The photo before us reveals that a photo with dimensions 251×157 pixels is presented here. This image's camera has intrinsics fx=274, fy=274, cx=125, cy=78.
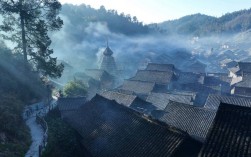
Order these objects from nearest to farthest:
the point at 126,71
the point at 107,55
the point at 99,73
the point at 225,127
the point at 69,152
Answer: the point at 225,127, the point at 69,152, the point at 99,73, the point at 107,55, the point at 126,71

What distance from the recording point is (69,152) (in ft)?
62.1

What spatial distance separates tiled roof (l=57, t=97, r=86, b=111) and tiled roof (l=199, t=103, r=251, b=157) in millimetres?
20590

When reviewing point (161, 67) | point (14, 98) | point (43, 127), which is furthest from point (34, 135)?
point (161, 67)

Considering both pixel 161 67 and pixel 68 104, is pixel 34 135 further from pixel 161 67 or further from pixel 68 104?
pixel 161 67

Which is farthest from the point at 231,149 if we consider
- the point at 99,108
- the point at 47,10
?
the point at 47,10

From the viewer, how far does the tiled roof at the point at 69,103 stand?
98.6ft

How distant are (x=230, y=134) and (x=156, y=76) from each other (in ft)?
134

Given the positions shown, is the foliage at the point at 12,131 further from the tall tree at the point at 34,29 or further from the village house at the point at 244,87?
the village house at the point at 244,87

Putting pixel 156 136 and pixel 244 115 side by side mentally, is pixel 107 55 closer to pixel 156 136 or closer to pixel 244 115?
pixel 156 136

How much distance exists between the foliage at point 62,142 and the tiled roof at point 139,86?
82.3 feet

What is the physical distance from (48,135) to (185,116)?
43.4 ft

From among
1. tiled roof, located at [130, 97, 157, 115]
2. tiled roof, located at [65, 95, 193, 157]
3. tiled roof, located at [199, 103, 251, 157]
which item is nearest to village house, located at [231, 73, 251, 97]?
tiled roof, located at [130, 97, 157, 115]

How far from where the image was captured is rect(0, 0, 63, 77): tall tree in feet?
83.0

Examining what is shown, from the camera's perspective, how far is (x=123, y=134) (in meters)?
18.0
